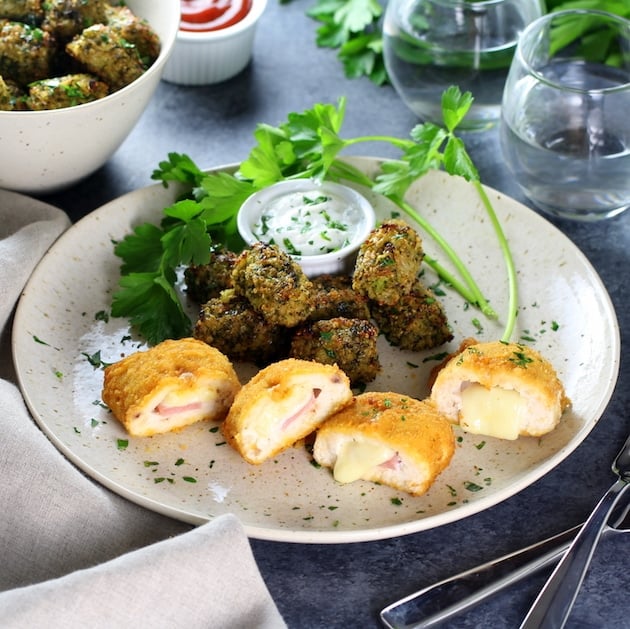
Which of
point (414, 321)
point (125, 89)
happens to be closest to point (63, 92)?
point (125, 89)

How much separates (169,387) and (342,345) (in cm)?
57

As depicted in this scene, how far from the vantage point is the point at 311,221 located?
3672 millimetres

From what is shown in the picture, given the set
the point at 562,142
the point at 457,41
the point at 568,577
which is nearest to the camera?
the point at 568,577

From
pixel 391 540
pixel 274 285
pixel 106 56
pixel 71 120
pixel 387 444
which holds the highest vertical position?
pixel 106 56

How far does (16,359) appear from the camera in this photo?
325 cm

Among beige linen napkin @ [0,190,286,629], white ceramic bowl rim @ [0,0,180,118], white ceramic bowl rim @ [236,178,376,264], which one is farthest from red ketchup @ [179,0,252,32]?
beige linen napkin @ [0,190,286,629]

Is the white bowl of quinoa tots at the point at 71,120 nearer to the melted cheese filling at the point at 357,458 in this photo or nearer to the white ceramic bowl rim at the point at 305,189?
the white ceramic bowl rim at the point at 305,189

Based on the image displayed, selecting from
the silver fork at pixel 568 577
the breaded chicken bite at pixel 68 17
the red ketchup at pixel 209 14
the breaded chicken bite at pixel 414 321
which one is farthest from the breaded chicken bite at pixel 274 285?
Result: the red ketchup at pixel 209 14

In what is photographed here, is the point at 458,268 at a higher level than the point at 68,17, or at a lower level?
lower

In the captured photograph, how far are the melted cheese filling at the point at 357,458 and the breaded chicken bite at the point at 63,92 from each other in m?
1.63

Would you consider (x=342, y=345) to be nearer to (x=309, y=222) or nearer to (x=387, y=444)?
(x=387, y=444)

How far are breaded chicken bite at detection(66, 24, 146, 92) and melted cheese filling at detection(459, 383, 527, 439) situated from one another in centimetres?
Result: 174

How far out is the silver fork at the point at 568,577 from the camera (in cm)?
266

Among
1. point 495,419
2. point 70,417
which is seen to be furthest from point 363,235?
point 70,417
